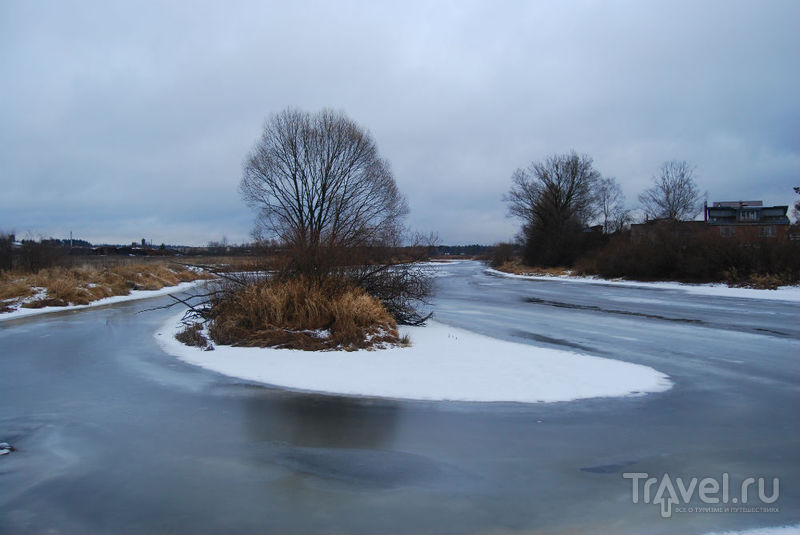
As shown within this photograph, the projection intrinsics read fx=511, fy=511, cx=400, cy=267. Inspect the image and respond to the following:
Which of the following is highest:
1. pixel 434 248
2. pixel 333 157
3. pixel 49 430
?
pixel 333 157

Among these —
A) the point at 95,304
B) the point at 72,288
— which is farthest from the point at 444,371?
the point at 72,288

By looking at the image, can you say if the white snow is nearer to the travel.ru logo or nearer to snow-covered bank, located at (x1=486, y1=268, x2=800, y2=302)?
the travel.ru logo

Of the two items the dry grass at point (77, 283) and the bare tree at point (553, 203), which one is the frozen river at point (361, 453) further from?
the bare tree at point (553, 203)

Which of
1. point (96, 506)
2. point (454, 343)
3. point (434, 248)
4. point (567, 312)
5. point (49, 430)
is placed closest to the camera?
point (96, 506)

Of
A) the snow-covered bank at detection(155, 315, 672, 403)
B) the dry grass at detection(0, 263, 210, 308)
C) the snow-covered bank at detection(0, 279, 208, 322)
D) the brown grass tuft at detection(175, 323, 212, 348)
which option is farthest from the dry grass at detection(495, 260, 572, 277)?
the brown grass tuft at detection(175, 323, 212, 348)

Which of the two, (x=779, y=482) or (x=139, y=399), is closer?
(x=779, y=482)

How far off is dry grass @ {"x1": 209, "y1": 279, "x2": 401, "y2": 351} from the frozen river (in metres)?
2.31

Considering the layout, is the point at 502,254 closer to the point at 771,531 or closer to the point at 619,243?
the point at 619,243

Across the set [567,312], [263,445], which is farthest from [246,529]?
[567,312]

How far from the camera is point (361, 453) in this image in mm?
5355

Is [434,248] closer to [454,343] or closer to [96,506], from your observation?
[454,343]

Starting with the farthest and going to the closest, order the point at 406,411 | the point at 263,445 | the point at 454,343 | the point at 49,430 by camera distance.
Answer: the point at 454,343
the point at 406,411
the point at 49,430
the point at 263,445

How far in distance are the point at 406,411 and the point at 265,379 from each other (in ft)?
9.51

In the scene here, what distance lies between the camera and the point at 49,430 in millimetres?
6051
